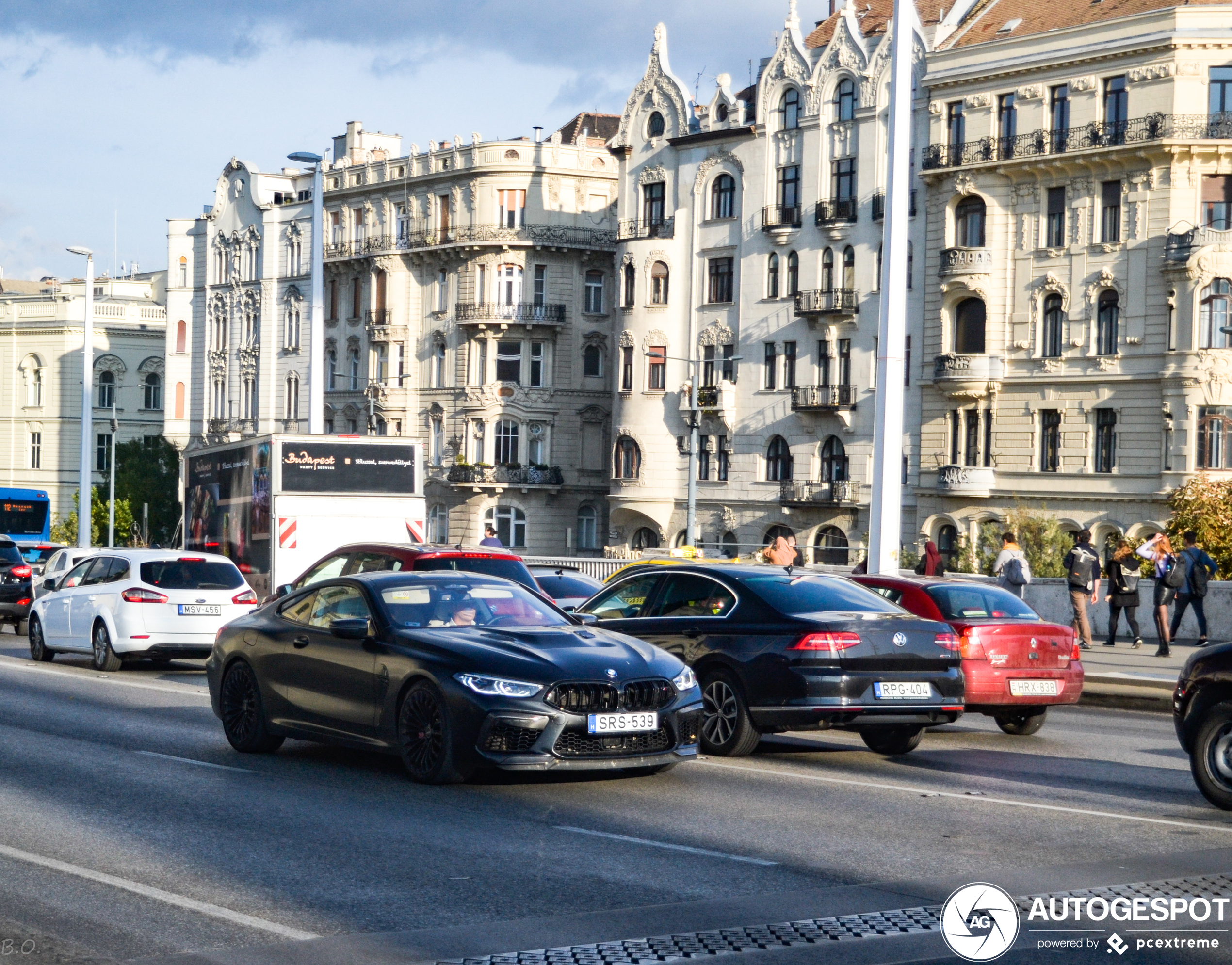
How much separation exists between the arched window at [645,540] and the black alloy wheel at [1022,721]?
54.4 m

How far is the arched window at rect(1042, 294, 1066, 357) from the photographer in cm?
5766

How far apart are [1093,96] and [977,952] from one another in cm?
5282

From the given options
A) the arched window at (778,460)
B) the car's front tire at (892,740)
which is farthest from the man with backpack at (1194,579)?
the arched window at (778,460)

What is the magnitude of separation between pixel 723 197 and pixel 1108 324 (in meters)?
18.2

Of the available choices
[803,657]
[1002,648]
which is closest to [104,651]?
[1002,648]

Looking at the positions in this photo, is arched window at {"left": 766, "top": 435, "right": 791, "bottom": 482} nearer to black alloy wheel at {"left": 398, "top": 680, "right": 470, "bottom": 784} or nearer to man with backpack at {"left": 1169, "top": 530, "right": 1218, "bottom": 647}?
man with backpack at {"left": 1169, "top": 530, "right": 1218, "bottom": 647}

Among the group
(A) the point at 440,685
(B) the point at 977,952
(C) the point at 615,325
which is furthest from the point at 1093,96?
(B) the point at 977,952

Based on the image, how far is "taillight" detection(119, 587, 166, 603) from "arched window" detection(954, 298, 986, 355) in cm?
4095

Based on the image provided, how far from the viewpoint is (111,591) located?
76.1 feet

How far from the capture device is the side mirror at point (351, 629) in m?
12.5

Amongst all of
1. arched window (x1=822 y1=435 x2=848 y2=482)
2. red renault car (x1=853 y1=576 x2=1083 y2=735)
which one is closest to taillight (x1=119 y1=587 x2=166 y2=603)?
red renault car (x1=853 y1=576 x2=1083 y2=735)

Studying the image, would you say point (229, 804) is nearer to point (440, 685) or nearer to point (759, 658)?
point (440, 685)

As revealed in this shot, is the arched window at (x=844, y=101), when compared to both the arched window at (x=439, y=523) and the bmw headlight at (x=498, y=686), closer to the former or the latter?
the arched window at (x=439, y=523)

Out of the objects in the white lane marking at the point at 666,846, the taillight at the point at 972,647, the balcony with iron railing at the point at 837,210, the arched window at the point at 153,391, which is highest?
the balcony with iron railing at the point at 837,210
